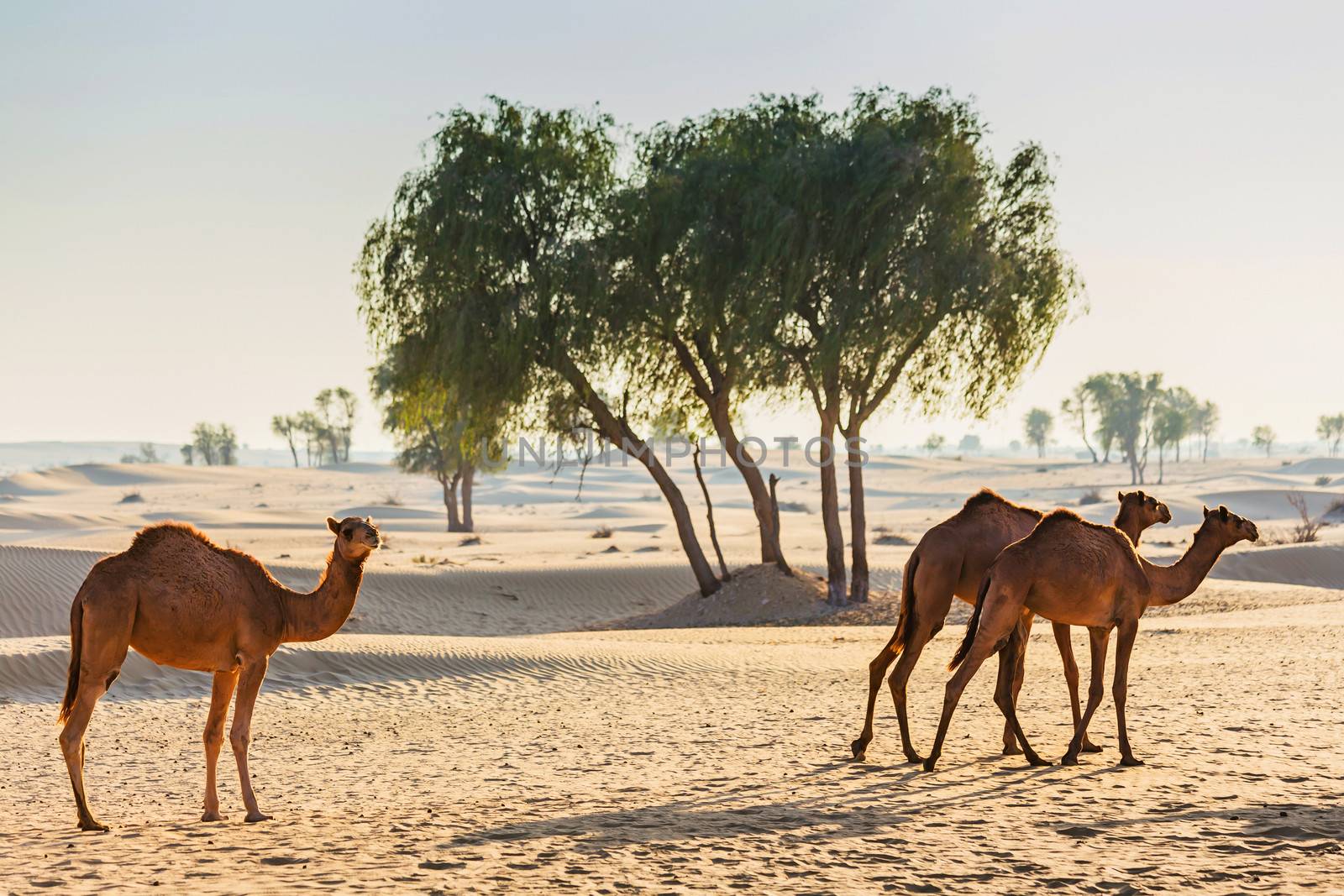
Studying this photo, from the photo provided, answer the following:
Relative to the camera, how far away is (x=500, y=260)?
24.0 meters

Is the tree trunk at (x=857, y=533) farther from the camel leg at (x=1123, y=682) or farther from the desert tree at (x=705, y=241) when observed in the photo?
the camel leg at (x=1123, y=682)

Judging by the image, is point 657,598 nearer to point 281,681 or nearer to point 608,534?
point 281,681

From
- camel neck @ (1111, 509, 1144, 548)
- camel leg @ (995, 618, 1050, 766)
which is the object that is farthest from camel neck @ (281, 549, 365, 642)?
camel neck @ (1111, 509, 1144, 548)

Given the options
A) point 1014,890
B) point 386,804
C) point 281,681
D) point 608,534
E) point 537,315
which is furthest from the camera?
point 608,534

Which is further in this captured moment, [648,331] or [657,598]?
[657,598]

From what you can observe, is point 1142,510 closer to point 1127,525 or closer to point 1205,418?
point 1127,525

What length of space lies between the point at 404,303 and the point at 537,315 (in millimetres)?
2671

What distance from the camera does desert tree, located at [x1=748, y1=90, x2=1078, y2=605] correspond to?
898 inches

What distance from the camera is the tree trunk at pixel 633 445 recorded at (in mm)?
24969

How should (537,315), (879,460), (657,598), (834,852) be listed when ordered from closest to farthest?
(834,852)
(537,315)
(657,598)
(879,460)

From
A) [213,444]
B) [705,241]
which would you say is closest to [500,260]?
[705,241]

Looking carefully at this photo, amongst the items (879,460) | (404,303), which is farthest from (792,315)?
(879,460)

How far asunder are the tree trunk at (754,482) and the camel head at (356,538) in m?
17.2

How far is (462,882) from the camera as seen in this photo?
20.7 feet
